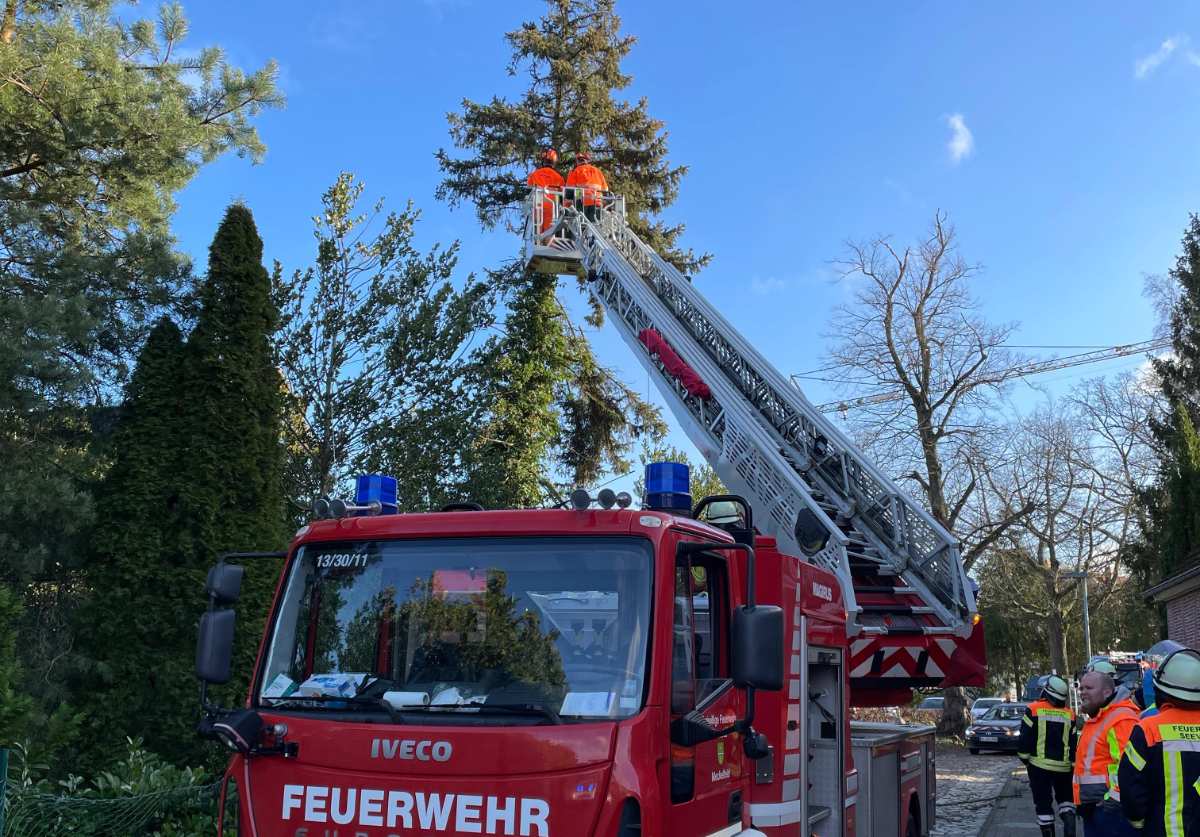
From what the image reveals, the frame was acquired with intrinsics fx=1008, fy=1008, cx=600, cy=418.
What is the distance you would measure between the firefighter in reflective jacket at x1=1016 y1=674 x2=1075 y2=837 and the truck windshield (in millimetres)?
7016

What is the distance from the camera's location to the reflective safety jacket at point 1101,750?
616 cm

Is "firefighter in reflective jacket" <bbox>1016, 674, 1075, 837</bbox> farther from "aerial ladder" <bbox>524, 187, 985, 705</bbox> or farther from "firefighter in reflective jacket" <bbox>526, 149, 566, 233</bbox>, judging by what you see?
"firefighter in reflective jacket" <bbox>526, 149, 566, 233</bbox>

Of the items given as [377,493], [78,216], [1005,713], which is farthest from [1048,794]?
[1005,713]

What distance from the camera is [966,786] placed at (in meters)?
16.2

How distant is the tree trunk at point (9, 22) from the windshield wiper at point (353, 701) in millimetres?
8697

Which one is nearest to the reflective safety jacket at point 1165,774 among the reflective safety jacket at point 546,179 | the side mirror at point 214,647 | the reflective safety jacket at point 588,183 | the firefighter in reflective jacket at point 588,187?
the side mirror at point 214,647

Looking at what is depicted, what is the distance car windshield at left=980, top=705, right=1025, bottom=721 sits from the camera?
24531 mm

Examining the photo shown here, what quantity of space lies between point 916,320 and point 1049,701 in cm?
1577

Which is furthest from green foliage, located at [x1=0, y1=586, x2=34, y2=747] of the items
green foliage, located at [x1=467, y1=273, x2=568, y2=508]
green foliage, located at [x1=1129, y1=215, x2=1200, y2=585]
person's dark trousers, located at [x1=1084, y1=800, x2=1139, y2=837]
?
green foliage, located at [x1=1129, y1=215, x2=1200, y2=585]

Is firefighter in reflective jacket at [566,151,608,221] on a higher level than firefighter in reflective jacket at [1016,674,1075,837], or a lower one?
higher

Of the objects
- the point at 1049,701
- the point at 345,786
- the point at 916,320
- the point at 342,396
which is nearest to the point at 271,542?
the point at 342,396

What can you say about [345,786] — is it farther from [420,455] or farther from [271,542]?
[420,455]

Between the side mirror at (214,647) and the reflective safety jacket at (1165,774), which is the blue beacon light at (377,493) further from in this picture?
the reflective safety jacket at (1165,774)

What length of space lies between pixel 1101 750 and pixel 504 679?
4.88 meters
